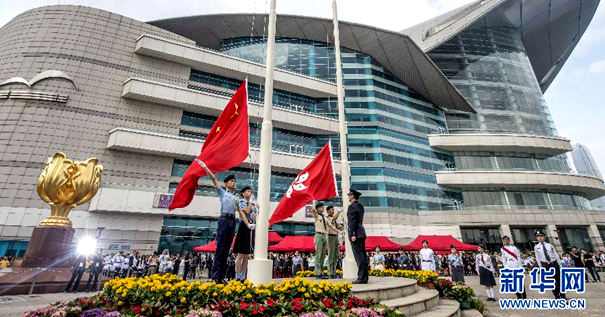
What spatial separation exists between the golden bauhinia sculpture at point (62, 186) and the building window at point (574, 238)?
141ft

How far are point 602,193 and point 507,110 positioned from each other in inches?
594

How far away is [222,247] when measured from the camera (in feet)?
18.8

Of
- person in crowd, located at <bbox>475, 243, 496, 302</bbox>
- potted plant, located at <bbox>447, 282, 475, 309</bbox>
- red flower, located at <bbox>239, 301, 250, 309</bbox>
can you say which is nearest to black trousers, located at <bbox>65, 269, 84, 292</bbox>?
red flower, located at <bbox>239, 301, 250, 309</bbox>

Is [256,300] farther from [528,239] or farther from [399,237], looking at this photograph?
[528,239]

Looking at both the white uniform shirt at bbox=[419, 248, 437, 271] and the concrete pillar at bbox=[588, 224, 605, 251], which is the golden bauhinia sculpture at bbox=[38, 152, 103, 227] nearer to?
the white uniform shirt at bbox=[419, 248, 437, 271]

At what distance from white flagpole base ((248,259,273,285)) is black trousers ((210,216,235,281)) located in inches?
21.0

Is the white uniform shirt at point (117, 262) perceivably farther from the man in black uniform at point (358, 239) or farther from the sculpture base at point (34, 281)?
the man in black uniform at point (358, 239)

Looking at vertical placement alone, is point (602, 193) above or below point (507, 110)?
below

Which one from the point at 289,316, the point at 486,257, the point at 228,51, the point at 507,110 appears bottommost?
the point at 289,316

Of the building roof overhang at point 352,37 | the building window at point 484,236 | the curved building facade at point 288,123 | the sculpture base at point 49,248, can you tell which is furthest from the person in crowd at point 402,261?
the building roof overhang at point 352,37

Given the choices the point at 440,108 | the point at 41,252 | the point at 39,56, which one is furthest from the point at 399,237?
the point at 39,56

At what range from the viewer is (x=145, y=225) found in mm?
22703

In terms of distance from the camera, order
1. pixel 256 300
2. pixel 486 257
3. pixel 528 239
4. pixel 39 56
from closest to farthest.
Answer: pixel 256 300
pixel 486 257
pixel 39 56
pixel 528 239

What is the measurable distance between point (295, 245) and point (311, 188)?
10.6 m
